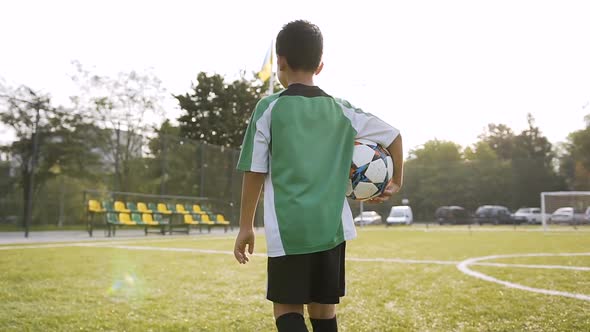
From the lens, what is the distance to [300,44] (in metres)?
1.91

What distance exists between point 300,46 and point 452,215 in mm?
31902

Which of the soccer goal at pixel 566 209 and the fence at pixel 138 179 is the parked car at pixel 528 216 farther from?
the fence at pixel 138 179

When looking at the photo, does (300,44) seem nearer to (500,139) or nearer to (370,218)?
(370,218)

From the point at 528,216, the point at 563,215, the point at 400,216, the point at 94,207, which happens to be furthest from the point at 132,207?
the point at 528,216

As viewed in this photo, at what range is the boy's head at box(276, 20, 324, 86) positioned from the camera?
1.91 m

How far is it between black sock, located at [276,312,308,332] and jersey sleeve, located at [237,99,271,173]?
20.7 inches

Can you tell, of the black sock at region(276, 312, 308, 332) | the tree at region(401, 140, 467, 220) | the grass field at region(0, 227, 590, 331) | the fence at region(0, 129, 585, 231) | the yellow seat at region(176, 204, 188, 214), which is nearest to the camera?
the black sock at region(276, 312, 308, 332)

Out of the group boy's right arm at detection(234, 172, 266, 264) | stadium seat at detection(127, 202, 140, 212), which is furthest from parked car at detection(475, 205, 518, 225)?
boy's right arm at detection(234, 172, 266, 264)

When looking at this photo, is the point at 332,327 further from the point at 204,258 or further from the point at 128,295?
the point at 204,258

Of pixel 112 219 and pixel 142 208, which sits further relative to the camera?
pixel 142 208

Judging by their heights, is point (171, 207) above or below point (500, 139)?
below

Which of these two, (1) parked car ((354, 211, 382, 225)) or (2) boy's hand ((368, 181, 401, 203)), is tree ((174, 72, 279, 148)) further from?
(2) boy's hand ((368, 181, 401, 203))

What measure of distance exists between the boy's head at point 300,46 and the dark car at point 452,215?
31556mm

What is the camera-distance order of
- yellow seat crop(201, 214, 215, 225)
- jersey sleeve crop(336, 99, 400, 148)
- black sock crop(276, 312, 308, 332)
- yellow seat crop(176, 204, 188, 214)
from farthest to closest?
yellow seat crop(201, 214, 215, 225), yellow seat crop(176, 204, 188, 214), jersey sleeve crop(336, 99, 400, 148), black sock crop(276, 312, 308, 332)
